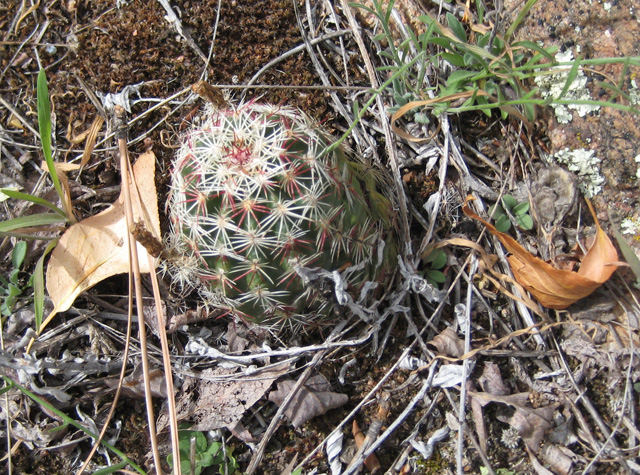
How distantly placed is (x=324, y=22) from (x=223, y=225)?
4.97ft

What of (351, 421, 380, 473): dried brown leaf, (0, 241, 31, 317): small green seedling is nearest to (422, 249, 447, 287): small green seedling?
(351, 421, 380, 473): dried brown leaf

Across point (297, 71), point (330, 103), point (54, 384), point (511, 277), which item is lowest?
point (54, 384)

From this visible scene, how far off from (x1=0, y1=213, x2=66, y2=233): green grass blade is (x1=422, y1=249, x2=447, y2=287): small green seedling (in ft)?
6.10

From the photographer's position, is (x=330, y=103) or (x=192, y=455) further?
(x=330, y=103)

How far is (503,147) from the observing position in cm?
253

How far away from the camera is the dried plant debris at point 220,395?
91.9 inches

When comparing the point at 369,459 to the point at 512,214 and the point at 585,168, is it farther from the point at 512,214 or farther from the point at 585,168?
the point at 585,168

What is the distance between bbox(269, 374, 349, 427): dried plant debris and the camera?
2.32m

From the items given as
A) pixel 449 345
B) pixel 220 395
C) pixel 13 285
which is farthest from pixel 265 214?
pixel 13 285

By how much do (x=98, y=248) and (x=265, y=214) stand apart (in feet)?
3.77

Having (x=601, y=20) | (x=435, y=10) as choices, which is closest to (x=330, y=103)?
(x=435, y=10)

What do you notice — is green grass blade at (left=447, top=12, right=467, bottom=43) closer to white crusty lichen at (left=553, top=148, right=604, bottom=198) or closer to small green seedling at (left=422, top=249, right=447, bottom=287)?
white crusty lichen at (left=553, top=148, right=604, bottom=198)

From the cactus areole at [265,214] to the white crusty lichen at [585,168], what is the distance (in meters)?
1.04

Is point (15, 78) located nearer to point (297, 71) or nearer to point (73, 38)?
point (73, 38)
